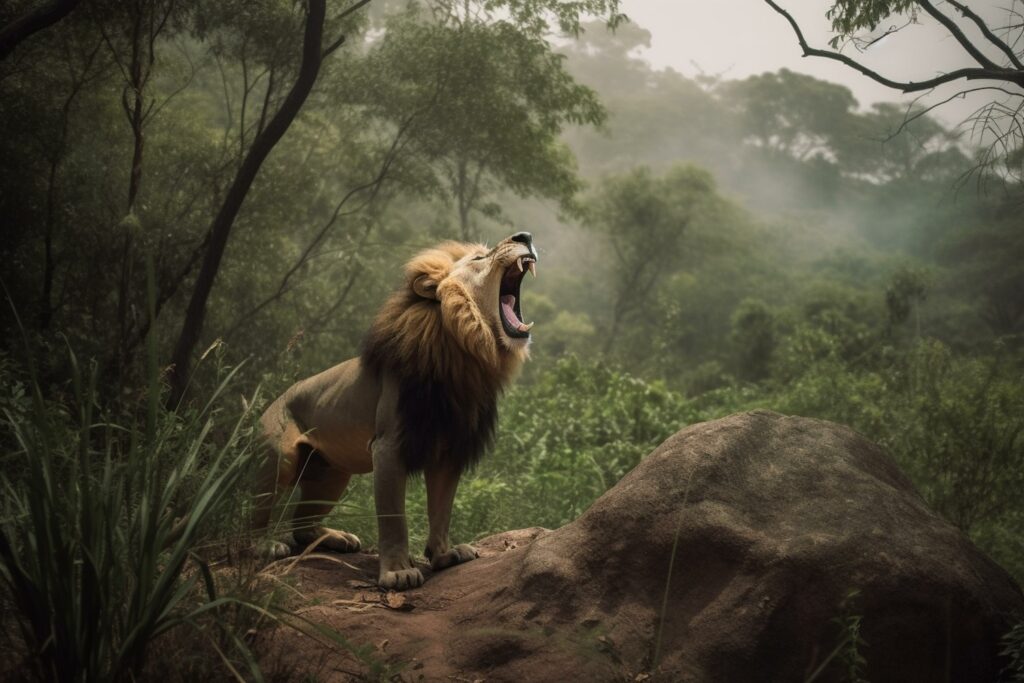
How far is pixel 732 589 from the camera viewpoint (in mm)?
2617

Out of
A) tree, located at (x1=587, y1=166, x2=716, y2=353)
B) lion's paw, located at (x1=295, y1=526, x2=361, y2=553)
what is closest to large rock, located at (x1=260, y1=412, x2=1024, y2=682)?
lion's paw, located at (x1=295, y1=526, x2=361, y2=553)

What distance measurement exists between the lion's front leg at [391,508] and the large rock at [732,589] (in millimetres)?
256

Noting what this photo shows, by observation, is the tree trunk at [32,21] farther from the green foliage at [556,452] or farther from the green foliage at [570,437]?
the green foliage at [570,437]

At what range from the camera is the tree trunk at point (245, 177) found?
534 centimetres

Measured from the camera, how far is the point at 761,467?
2980 millimetres

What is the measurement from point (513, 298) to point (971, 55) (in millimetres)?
2191

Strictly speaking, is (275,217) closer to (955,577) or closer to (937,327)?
(955,577)

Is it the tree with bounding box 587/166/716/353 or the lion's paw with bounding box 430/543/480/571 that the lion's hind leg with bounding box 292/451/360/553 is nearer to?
the lion's paw with bounding box 430/543/480/571

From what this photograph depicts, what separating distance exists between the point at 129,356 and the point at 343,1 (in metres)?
3.27

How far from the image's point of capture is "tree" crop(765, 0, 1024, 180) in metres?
3.68

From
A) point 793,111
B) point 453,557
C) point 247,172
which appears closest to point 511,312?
point 453,557

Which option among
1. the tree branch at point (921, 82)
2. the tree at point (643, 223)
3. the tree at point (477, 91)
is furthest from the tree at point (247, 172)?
the tree at point (643, 223)

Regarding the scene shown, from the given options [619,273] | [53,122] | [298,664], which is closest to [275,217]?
[53,122]

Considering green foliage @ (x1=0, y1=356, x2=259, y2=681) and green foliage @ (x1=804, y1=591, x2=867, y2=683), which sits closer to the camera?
green foliage @ (x1=0, y1=356, x2=259, y2=681)
